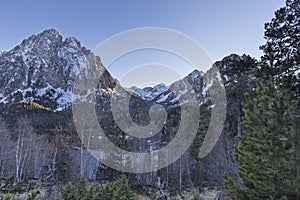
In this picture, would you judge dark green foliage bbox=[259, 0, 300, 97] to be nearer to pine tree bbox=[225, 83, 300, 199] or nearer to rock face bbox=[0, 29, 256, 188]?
pine tree bbox=[225, 83, 300, 199]

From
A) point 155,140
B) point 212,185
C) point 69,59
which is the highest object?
point 69,59

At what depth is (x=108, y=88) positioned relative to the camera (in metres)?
95.1

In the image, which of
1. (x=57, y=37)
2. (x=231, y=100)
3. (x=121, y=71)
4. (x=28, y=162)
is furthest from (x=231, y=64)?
(x=57, y=37)

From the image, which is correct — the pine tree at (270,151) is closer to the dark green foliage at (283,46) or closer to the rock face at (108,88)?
the dark green foliage at (283,46)

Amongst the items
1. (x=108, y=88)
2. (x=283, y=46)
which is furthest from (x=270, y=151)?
(x=108, y=88)

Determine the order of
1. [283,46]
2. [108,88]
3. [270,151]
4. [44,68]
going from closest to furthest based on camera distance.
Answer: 1. [270,151]
2. [283,46]
3. [108,88]
4. [44,68]

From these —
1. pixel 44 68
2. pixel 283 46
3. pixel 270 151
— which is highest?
pixel 44 68

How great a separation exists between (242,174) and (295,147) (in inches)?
49.0

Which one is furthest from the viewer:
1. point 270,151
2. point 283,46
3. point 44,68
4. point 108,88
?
point 44,68

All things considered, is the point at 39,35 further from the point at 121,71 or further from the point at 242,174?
the point at 242,174

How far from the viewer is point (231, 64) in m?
11.2

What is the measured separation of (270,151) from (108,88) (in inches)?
3644

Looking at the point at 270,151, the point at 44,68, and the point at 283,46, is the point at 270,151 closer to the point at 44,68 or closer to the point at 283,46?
the point at 283,46

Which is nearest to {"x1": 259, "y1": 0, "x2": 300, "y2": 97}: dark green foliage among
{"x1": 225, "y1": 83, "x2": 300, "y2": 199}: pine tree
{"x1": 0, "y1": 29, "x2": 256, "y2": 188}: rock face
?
{"x1": 225, "y1": 83, "x2": 300, "y2": 199}: pine tree
